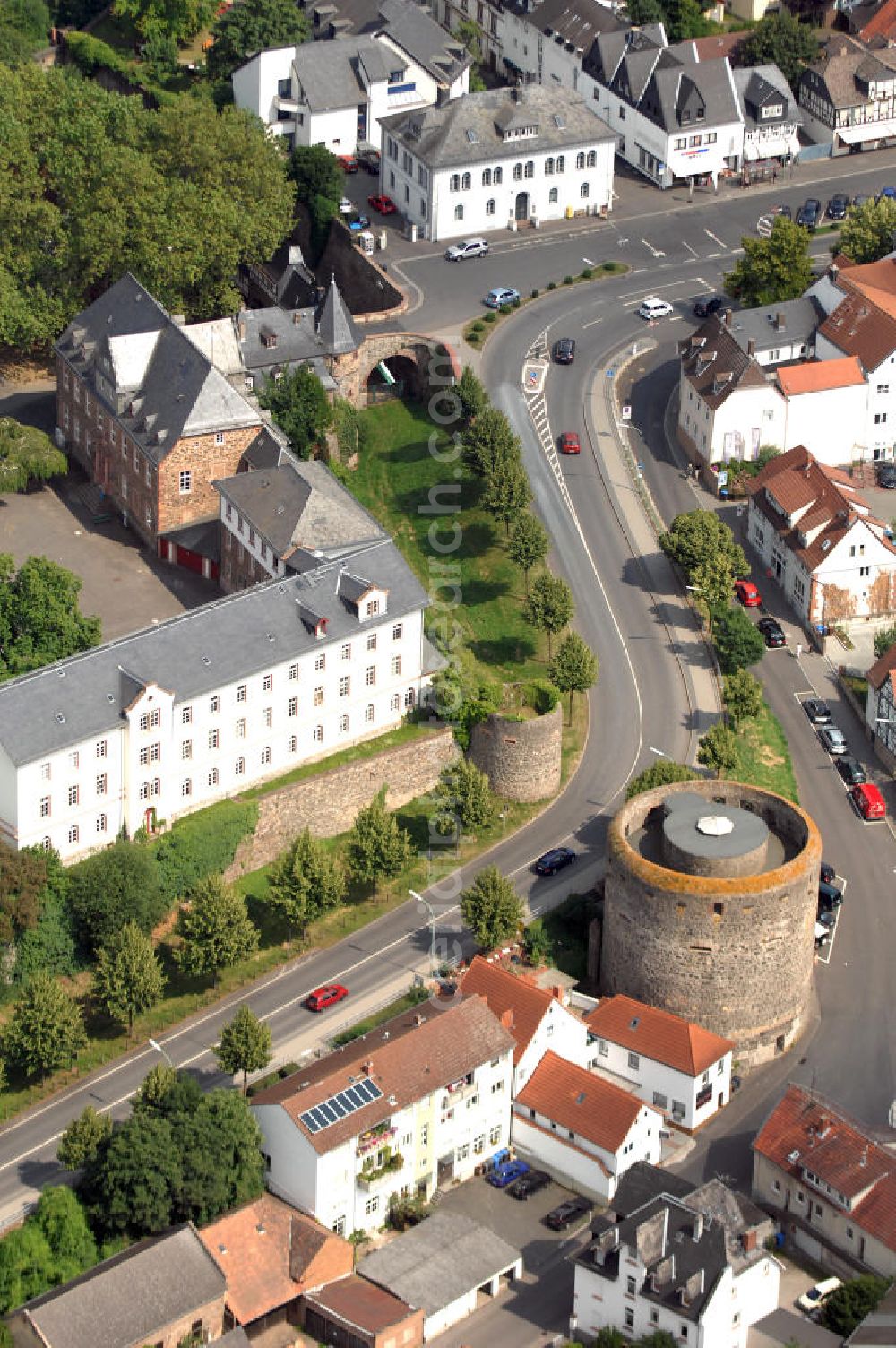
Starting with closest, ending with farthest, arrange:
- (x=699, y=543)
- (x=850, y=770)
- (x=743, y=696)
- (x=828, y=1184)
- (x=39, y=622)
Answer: (x=828, y=1184), (x=39, y=622), (x=743, y=696), (x=850, y=770), (x=699, y=543)

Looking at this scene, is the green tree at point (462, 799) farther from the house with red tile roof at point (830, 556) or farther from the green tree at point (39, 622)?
the house with red tile roof at point (830, 556)

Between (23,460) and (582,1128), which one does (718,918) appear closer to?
(582,1128)

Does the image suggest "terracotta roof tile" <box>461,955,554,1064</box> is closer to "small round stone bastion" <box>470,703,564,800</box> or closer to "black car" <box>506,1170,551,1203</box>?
"black car" <box>506,1170,551,1203</box>

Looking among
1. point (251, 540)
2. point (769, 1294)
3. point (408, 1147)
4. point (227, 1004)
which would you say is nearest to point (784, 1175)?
point (769, 1294)

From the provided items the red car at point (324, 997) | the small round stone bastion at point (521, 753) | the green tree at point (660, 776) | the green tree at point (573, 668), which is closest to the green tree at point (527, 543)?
the green tree at point (573, 668)

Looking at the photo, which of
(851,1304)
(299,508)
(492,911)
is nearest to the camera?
(851,1304)

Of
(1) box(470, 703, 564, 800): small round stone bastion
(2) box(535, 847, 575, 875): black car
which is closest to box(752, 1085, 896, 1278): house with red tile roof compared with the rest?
(2) box(535, 847, 575, 875): black car

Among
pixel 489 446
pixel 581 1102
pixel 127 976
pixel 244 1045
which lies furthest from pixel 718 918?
pixel 489 446
